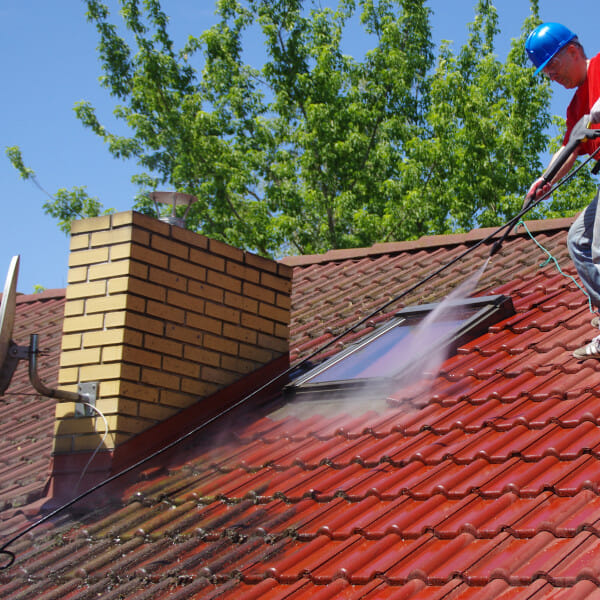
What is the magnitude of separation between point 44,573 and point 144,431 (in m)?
1.14

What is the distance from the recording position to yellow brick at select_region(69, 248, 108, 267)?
17.4ft

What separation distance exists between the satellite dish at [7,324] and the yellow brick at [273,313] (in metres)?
1.74

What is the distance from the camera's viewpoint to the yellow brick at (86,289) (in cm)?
527

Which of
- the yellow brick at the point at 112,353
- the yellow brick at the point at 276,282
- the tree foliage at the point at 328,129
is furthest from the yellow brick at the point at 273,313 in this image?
the tree foliage at the point at 328,129

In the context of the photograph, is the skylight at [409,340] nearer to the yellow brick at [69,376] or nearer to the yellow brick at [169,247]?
the yellow brick at [169,247]

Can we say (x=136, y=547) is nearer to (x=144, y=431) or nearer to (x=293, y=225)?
(x=144, y=431)

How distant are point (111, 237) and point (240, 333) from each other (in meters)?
1.14

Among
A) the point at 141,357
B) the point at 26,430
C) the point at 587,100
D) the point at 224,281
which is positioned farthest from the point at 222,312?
the point at 587,100

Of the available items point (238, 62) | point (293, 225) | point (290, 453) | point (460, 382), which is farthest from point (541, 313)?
point (238, 62)

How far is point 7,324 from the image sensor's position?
496cm

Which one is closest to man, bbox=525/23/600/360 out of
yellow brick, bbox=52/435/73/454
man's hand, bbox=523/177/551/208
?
man's hand, bbox=523/177/551/208

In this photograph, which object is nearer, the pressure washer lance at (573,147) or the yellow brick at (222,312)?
the pressure washer lance at (573,147)

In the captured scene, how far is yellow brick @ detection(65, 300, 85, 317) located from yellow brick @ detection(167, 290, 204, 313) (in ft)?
1.80

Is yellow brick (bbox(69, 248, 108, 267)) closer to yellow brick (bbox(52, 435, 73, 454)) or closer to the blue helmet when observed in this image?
yellow brick (bbox(52, 435, 73, 454))
